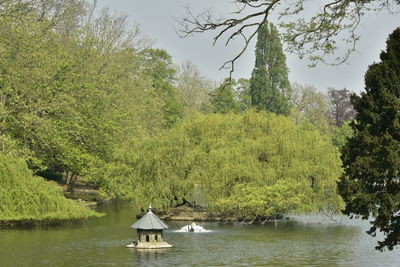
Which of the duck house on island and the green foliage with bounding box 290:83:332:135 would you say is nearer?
the duck house on island

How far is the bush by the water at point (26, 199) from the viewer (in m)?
34.7

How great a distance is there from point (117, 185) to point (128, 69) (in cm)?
1733

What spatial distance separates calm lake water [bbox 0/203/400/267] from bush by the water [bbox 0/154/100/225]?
793 mm

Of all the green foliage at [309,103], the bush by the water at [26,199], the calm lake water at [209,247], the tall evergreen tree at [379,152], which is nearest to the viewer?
the tall evergreen tree at [379,152]

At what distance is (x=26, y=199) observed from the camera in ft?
115

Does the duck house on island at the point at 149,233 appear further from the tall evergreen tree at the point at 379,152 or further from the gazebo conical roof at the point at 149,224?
the tall evergreen tree at the point at 379,152

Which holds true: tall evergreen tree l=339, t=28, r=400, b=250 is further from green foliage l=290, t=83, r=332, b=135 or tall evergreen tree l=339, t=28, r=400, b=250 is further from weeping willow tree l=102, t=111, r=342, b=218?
green foliage l=290, t=83, r=332, b=135

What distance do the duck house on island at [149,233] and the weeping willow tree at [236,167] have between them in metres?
8.69

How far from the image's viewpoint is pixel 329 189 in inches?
1529

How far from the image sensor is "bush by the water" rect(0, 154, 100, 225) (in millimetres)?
34656

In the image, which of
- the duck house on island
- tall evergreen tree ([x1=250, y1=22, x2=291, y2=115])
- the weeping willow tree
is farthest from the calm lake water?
tall evergreen tree ([x1=250, y1=22, x2=291, y2=115])

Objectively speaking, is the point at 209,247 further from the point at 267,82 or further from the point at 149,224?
the point at 267,82

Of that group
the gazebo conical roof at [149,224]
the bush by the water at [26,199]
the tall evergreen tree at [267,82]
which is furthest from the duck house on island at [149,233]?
the tall evergreen tree at [267,82]

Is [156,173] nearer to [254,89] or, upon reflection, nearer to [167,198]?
[167,198]
